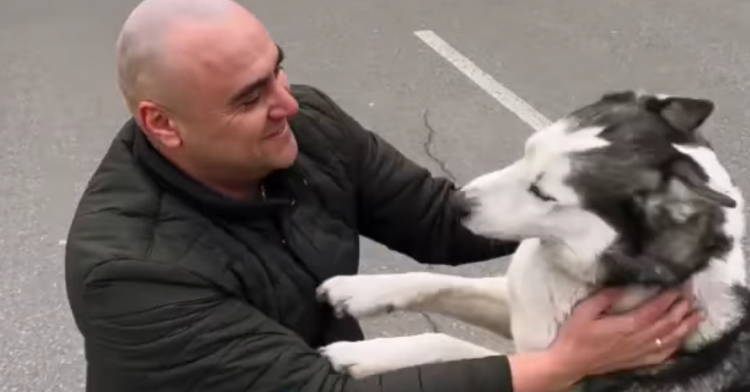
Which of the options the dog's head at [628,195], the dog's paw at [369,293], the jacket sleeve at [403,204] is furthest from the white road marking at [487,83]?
the dog's head at [628,195]

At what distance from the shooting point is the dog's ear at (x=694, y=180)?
1848 mm

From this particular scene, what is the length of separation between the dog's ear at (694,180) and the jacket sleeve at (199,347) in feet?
1.51

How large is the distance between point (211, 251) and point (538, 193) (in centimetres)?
60

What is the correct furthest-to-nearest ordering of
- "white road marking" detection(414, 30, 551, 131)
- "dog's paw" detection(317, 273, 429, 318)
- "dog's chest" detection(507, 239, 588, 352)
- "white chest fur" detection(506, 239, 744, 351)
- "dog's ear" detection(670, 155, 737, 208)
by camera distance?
"white road marking" detection(414, 30, 551, 131), "dog's paw" detection(317, 273, 429, 318), "dog's chest" detection(507, 239, 588, 352), "white chest fur" detection(506, 239, 744, 351), "dog's ear" detection(670, 155, 737, 208)

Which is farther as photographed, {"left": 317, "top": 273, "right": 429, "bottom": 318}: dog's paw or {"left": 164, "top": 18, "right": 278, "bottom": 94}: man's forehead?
{"left": 317, "top": 273, "right": 429, "bottom": 318}: dog's paw

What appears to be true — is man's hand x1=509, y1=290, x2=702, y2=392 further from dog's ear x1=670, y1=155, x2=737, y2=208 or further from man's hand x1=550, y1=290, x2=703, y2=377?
dog's ear x1=670, y1=155, x2=737, y2=208

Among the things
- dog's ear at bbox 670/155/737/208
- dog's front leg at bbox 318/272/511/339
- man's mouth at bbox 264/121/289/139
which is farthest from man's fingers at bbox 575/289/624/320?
man's mouth at bbox 264/121/289/139

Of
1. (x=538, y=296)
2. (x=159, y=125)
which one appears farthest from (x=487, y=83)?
(x=159, y=125)

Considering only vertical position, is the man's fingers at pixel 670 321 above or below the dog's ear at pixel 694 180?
below

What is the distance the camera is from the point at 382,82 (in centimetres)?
516

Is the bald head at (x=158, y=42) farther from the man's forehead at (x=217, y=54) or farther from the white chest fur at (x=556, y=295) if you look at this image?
the white chest fur at (x=556, y=295)

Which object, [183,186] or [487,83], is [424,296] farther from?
[487,83]

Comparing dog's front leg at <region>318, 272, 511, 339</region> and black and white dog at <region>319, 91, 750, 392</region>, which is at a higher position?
black and white dog at <region>319, 91, 750, 392</region>

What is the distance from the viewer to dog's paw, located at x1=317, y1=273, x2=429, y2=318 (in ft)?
7.28
